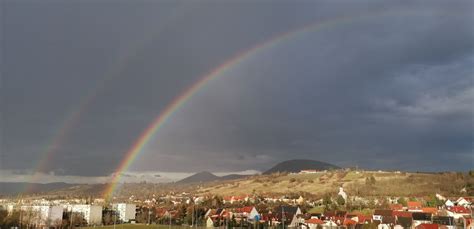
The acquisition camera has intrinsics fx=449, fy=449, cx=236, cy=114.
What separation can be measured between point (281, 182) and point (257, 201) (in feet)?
164

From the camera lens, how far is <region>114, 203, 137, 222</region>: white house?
80875 millimetres

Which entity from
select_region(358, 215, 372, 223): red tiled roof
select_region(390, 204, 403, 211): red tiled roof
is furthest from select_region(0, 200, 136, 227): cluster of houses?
select_region(390, 204, 403, 211): red tiled roof

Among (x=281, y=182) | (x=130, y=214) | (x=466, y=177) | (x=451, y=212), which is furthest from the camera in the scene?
(x=281, y=182)

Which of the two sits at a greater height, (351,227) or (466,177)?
(466,177)

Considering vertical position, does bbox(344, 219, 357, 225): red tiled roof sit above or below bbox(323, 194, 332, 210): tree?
below

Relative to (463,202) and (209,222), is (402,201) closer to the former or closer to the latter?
(463,202)

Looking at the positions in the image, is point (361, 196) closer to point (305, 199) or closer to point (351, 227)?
point (305, 199)

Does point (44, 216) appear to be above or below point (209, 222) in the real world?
above

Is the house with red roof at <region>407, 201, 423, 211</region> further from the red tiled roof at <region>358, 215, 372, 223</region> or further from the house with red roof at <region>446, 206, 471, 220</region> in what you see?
the red tiled roof at <region>358, 215, 372, 223</region>

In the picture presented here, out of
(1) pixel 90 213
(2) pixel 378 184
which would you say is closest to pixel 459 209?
(2) pixel 378 184

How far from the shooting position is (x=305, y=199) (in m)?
92.4

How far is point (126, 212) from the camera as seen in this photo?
81750 millimetres

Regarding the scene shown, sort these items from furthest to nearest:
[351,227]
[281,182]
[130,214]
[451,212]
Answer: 1. [281,182]
2. [130,214]
3. [451,212]
4. [351,227]

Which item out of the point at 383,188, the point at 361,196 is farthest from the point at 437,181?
the point at 361,196
